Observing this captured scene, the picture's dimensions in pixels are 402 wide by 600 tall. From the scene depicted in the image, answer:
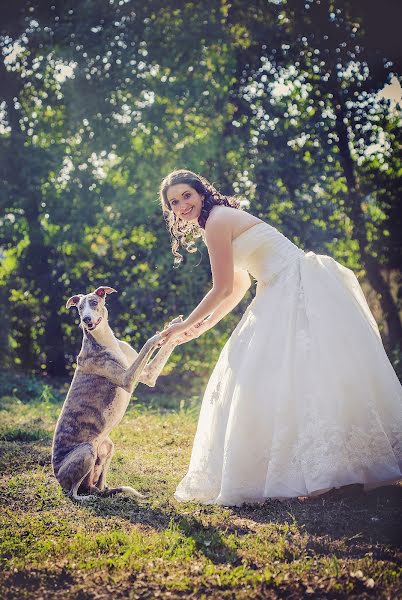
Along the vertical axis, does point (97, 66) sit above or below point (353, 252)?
above

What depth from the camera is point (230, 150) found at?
11.2m

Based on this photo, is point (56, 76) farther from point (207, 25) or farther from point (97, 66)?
point (207, 25)

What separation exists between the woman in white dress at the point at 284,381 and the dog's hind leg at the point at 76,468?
735 mm

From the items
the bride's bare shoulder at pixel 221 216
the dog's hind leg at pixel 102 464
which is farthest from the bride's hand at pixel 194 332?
the dog's hind leg at pixel 102 464

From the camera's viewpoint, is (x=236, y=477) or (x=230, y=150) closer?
(x=236, y=477)

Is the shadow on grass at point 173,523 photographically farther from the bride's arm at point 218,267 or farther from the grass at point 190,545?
the bride's arm at point 218,267

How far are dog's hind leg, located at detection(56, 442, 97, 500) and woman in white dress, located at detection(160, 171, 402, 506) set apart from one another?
0.74 metres

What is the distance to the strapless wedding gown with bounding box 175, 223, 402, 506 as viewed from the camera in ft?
14.3

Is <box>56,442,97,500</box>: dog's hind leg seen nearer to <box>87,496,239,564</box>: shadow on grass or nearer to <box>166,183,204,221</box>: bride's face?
<box>87,496,239,564</box>: shadow on grass

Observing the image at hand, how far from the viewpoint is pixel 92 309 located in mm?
5266

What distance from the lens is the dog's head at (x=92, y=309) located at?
5195 millimetres

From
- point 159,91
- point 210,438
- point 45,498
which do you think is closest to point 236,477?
point 210,438

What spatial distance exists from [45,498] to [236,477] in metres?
1.56

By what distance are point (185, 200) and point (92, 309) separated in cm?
118
